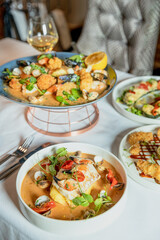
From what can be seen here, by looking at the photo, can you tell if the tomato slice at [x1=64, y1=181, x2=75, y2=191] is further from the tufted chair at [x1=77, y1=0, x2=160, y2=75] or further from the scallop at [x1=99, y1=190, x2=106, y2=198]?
the tufted chair at [x1=77, y1=0, x2=160, y2=75]

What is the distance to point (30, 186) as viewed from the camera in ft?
3.06

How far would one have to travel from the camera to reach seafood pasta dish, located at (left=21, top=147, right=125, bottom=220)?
838 mm

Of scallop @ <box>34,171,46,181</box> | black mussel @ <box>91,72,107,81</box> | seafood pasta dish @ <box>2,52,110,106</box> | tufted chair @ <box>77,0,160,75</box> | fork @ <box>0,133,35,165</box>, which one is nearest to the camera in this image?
→ scallop @ <box>34,171,46,181</box>

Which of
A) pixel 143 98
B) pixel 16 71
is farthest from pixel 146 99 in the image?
pixel 16 71

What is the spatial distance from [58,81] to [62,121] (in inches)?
9.1

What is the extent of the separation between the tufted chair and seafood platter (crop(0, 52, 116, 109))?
Answer: 1.43m

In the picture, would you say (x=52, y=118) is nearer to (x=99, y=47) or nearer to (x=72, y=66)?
(x=72, y=66)

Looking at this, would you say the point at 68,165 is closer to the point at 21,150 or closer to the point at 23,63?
the point at 21,150

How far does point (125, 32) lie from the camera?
9.46 feet

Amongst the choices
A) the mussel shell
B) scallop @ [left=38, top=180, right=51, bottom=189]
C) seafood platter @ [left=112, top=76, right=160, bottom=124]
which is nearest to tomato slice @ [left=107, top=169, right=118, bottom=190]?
scallop @ [left=38, top=180, right=51, bottom=189]

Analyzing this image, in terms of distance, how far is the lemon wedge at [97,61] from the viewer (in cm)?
140

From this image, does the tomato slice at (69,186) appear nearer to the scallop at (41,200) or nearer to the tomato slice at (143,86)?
the scallop at (41,200)

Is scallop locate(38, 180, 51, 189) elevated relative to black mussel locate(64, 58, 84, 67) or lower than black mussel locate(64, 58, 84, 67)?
lower

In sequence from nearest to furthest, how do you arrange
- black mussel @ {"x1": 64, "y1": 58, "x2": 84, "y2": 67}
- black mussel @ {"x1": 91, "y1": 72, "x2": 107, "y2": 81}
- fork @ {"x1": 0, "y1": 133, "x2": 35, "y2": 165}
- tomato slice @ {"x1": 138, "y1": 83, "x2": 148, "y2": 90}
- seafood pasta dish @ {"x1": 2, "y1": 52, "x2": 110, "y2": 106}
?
fork @ {"x1": 0, "y1": 133, "x2": 35, "y2": 165}, seafood pasta dish @ {"x1": 2, "y1": 52, "x2": 110, "y2": 106}, black mussel @ {"x1": 91, "y1": 72, "x2": 107, "y2": 81}, black mussel @ {"x1": 64, "y1": 58, "x2": 84, "y2": 67}, tomato slice @ {"x1": 138, "y1": 83, "x2": 148, "y2": 90}
